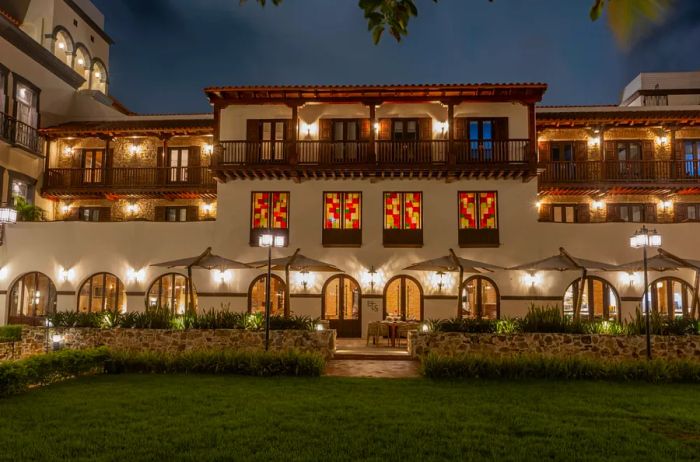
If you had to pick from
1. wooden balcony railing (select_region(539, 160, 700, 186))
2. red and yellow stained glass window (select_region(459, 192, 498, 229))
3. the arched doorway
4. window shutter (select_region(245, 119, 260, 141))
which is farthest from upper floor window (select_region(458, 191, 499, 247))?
window shutter (select_region(245, 119, 260, 141))

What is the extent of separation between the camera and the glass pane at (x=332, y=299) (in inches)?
800

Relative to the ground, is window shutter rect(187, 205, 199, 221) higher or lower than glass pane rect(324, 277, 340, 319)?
higher

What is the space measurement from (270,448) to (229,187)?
15512mm

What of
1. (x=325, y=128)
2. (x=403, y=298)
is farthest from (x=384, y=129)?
(x=403, y=298)

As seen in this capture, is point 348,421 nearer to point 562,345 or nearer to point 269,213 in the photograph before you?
point 562,345

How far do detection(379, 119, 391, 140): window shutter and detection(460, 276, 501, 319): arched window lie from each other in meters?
6.24

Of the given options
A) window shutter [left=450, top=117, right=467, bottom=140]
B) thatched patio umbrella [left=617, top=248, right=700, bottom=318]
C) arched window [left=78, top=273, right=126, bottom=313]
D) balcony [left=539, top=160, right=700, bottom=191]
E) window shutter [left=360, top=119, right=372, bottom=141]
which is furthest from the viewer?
balcony [left=539, top=160, right=700, bottom=191]

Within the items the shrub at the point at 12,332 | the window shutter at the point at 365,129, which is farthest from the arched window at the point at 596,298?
the shrub at the point at 12,332

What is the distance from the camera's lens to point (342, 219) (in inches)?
819

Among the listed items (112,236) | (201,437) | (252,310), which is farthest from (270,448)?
(112,236)

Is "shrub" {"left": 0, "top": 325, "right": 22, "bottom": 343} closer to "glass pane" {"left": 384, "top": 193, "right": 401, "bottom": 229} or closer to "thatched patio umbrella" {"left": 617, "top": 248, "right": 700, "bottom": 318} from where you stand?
"glass pane" {"left": 384, "top": 193, "right": 401, "bottom": 229}

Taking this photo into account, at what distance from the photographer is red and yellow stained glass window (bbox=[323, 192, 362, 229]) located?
20.8 meters

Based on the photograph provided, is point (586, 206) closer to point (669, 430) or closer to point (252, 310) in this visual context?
point (252, 310)

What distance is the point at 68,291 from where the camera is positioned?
68.5 ft
